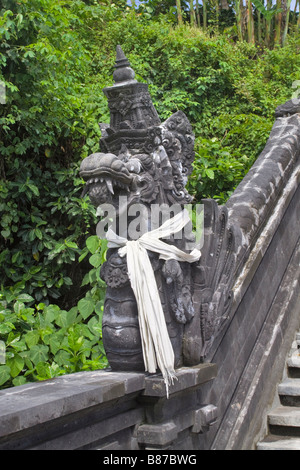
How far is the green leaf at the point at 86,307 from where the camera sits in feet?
17.0

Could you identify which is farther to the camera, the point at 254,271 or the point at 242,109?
the point at 242,109

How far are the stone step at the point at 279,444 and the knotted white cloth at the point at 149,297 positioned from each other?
1.20 metres

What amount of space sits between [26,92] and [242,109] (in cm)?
365

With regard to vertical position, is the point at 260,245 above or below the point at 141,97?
below

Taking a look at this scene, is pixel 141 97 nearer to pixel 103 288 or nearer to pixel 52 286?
pixel 103 288

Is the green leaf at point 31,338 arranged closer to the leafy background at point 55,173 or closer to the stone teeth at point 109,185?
the leafy background at point 55,173

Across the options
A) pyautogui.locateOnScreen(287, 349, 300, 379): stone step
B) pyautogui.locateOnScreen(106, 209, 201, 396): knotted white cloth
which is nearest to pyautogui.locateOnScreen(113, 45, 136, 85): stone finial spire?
pyautogui.locateOnScreen(106, 209, 201, 396): knotted white cloth

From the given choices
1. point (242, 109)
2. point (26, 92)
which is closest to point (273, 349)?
point (26, 92)

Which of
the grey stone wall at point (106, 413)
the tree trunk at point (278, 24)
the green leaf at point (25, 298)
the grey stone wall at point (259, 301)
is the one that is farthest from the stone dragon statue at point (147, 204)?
the tree trunk at point (278, 24)

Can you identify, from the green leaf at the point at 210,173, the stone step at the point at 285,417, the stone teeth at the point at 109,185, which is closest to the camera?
the stone teeth at the point at 109,185

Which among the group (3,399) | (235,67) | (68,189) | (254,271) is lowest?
(3,399)

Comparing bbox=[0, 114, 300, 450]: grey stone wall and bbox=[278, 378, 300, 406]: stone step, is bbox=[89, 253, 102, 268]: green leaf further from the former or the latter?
bbox=[278, 378, 300, 406]: stone step

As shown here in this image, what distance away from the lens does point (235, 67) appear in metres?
9.34

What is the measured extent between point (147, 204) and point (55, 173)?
135 inches
